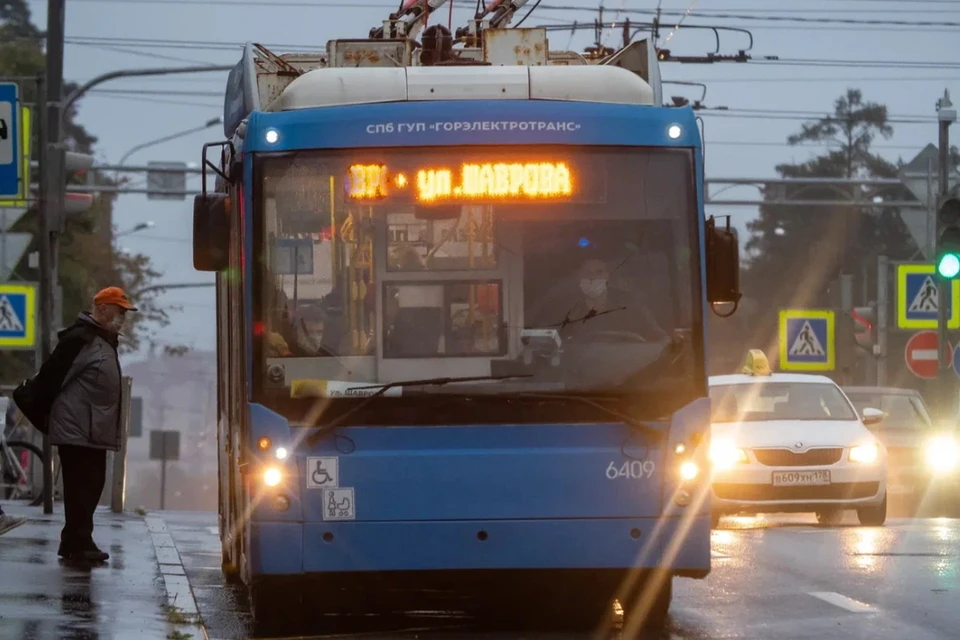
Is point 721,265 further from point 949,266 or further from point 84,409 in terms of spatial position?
point 949,266

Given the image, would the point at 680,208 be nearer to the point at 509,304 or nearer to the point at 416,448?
the point at 509,304

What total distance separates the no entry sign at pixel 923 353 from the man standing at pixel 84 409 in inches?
676

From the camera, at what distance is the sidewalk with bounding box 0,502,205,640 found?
10.7m

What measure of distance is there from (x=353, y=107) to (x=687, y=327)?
6.97ft

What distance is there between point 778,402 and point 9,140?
9.01 m

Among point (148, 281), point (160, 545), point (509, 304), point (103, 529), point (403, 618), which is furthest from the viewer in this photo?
point (148, 281)

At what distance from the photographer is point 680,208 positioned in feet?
37.2

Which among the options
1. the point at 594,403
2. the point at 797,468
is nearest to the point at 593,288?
the point at 594,403

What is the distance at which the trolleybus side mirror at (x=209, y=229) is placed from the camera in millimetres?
11625

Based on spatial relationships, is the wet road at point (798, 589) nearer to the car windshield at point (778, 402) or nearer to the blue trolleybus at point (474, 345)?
the blue trolleybus at point (474, 345)

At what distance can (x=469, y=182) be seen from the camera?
11.3m

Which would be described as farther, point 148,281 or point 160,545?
point 148,281

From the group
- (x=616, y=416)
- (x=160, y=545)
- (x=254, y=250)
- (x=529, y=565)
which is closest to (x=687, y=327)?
(x=616, y=416)

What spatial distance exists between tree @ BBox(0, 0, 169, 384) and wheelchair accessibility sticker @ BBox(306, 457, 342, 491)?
35.0m
